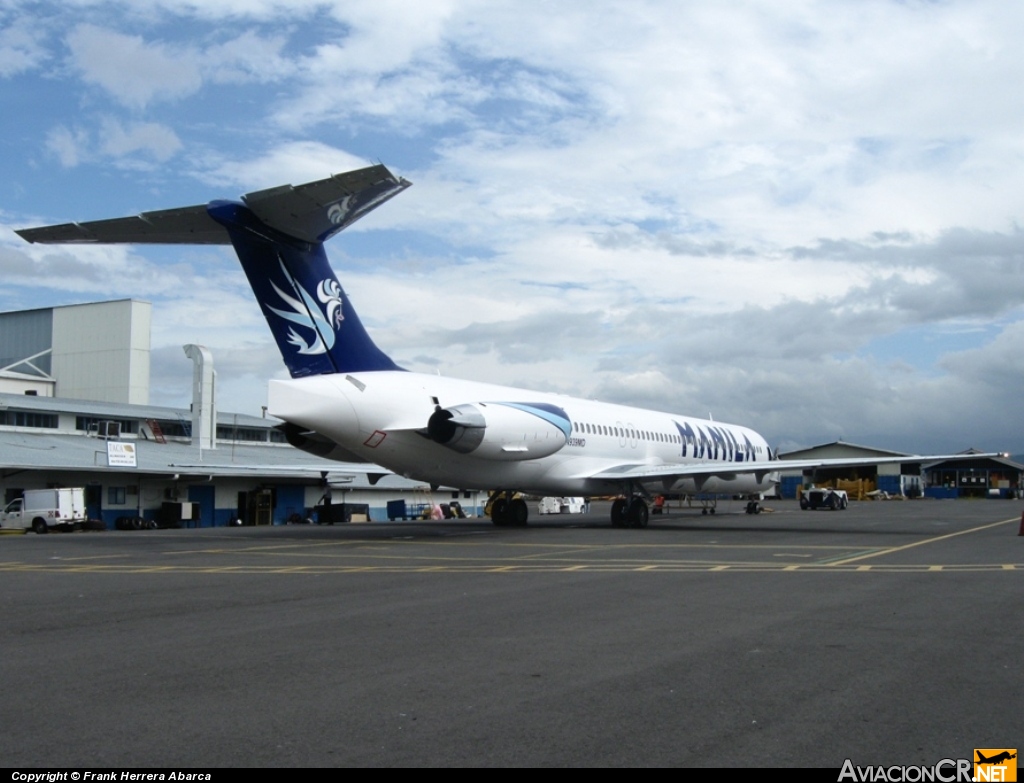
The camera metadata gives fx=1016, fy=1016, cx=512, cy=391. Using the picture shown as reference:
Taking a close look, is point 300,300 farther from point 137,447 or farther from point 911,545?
point 137,447

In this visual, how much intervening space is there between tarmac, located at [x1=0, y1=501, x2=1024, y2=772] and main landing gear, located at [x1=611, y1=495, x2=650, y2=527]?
14700mm

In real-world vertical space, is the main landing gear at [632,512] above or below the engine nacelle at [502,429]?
below

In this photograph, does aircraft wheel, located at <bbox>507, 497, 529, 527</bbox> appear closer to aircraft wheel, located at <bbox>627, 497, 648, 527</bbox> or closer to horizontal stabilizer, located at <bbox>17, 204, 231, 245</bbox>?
aircraft wheel, located at <bbox>627, 497, 648, 527</bbox>

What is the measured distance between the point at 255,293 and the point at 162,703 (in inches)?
662

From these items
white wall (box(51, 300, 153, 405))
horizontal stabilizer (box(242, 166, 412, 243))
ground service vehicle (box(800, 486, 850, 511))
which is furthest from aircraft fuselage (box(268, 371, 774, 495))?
white wall (box(51, 300, 153, 405))

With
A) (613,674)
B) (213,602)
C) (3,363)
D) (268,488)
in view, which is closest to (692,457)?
(268,488)

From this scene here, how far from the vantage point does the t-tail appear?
67.1ft

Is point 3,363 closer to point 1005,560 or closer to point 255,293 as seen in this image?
point 255,293

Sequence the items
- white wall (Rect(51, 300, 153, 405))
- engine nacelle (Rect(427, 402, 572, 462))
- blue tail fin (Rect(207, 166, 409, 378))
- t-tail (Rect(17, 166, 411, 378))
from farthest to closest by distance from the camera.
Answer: white wall (Rect(51, 300, 153, 405)), engine nacelle (Rect(427, 402, 572, 462)), blue tail fin (Rect(207, 166, 409, 378)), t-tail (Rect(17, 166, 411, 378))

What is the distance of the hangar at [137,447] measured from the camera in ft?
138

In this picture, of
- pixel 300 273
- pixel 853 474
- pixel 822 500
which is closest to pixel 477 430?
pixel 300 273

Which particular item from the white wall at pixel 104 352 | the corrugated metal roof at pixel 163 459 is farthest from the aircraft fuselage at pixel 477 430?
the white wall at pixel 104 352

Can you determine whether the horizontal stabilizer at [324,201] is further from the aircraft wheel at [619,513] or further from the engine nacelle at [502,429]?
the aircraft wheel at [619,513]

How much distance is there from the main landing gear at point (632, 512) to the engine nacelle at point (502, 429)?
3.59 m
